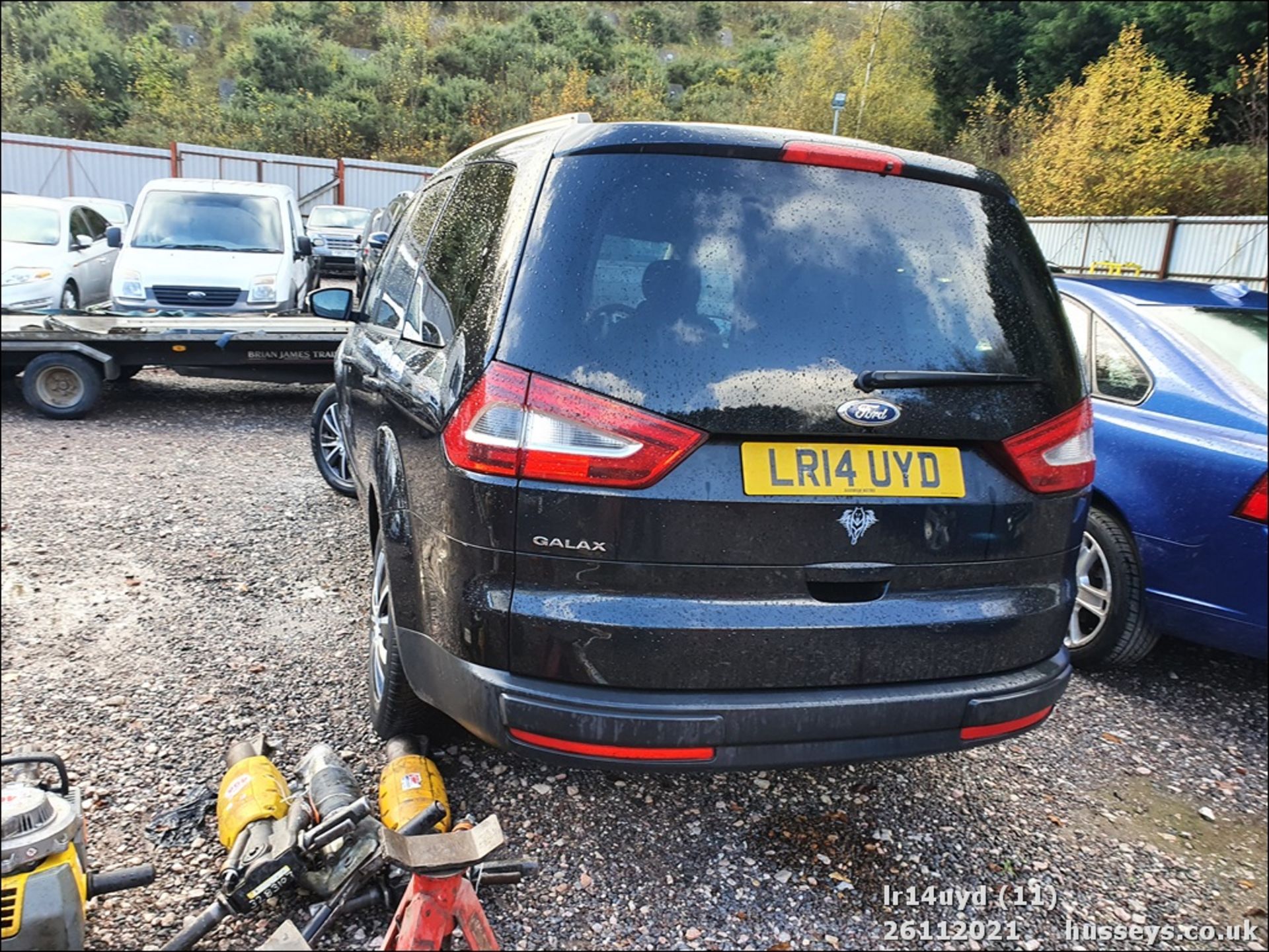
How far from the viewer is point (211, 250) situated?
9422 mm

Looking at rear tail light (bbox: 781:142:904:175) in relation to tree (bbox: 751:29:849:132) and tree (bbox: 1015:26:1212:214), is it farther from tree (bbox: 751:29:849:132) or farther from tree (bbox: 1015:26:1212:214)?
tree (bbox: 751:29:849:132)

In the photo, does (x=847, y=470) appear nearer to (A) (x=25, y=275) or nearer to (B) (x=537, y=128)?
(B) (x=537, y=128)

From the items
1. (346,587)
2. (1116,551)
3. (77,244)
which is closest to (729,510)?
(1116,551)

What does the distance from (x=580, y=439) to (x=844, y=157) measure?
3.23 feet

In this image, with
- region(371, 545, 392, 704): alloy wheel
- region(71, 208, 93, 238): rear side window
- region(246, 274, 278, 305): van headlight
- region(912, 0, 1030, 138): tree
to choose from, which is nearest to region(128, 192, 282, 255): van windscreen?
region(246, 274, 278, 305): van headlight

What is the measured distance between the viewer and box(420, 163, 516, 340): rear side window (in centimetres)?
215

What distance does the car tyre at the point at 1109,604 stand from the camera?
3402 millimetres

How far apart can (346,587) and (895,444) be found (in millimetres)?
2951

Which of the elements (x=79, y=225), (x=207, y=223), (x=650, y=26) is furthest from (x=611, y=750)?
(x=650, y=26)

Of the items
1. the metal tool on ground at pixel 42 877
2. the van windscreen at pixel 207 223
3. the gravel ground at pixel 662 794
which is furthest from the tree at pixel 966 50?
the metal tool on ground at pixel 42 877

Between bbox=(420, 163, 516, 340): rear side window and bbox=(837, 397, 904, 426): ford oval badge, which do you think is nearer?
bbox=(837, 397, 904, 426): ford oval badge

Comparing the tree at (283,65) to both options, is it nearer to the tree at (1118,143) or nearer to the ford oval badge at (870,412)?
the tree at (1118,143)

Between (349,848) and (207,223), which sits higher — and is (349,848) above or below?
below

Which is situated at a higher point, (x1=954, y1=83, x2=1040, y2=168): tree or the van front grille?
(x1=954, y1=83, x2=1040, y2=168): tree
